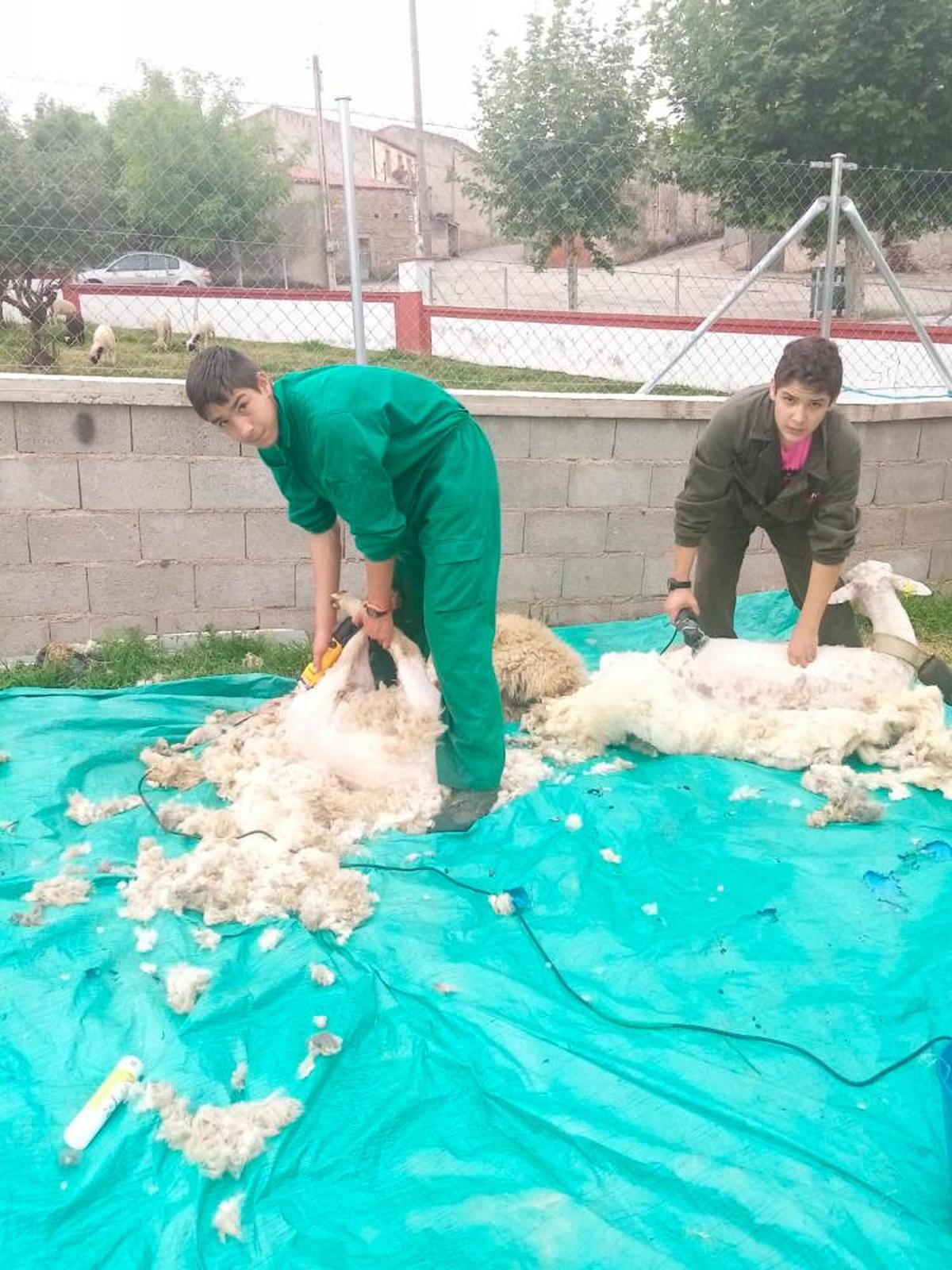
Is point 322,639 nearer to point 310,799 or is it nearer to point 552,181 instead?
point 310,799

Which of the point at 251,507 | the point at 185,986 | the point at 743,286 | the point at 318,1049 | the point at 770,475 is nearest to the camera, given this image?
the point at 318,1049

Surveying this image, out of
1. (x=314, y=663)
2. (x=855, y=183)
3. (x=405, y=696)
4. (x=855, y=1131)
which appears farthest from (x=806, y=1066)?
(x=855, y=183)

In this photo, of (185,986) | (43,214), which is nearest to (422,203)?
(43,214)

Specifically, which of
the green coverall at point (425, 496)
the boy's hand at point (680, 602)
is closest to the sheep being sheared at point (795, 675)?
the boy's hand at point (680, 602)

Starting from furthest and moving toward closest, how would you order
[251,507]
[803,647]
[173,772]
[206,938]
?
1. [251,507]
2. [803,647]
3. [173,772]
4. [206,938]

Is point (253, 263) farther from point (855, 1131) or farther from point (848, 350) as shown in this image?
point (848, 350)

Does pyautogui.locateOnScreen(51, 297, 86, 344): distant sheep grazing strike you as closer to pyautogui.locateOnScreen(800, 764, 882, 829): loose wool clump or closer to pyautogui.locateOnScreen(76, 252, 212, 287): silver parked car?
pyautogui.locateOnScreen(76, 252, 212, 287): silver parked car

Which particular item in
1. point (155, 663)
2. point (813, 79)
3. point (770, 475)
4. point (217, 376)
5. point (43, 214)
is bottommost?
point (155, 663)

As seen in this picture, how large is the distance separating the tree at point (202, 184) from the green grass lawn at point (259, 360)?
0.67m

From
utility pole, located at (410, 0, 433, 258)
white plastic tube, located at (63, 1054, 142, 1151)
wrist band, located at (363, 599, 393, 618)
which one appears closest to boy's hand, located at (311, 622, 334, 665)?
wrist band, located at (363, 599, 393, 618)

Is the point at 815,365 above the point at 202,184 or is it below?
below

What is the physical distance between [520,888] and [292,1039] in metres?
0.82

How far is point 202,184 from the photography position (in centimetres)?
502

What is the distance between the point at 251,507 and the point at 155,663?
2.88ft
